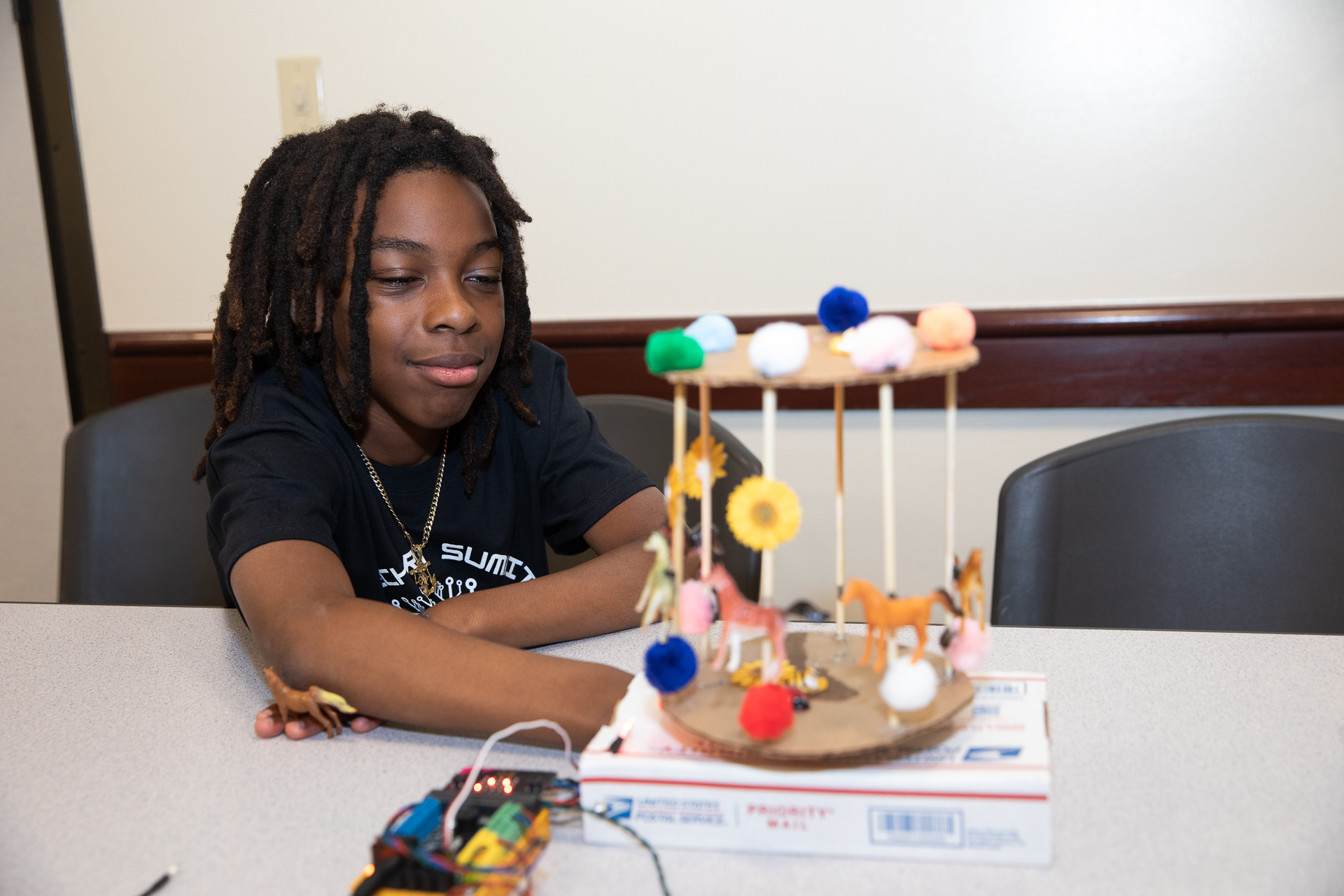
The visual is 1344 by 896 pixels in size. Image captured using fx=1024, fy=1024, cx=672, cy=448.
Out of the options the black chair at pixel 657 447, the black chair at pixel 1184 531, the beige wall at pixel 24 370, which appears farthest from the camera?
the beige wall at pixel 24 370

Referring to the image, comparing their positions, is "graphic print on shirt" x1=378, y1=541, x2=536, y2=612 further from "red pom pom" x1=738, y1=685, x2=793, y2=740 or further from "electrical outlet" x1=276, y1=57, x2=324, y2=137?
"electrical outlet" x1=276, y1=57, x2=324, y2=137

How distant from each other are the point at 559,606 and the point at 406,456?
31 cm

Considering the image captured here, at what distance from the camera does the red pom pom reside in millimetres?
601

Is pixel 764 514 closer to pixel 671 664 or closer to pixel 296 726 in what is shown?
pixel 671 664

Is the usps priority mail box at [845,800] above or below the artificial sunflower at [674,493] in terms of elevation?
below

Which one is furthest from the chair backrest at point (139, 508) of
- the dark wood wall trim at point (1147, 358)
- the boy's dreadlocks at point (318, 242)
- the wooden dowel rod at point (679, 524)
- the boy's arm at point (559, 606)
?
the wooden dowel rod at point (679, 524)

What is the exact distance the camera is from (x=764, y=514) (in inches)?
24.7

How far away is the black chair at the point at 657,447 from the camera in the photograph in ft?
4.00

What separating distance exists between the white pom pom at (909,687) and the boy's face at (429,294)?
0.56 meters

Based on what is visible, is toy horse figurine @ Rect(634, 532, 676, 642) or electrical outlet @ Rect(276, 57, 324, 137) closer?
toy horse figurine @ Rect(634, 532, 676, 642)

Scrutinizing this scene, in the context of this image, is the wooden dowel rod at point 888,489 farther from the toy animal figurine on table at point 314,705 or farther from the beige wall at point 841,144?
the beige wall at point 841,144

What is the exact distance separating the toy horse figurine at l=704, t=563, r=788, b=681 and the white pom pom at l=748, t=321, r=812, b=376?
14 cm

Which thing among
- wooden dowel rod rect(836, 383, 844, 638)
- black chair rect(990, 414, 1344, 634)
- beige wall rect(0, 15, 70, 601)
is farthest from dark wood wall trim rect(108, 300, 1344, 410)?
beige wall rect(0, 15, 70, 601)

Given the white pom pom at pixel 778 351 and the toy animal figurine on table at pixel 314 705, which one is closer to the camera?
the white pom pom at pixel 778 351
